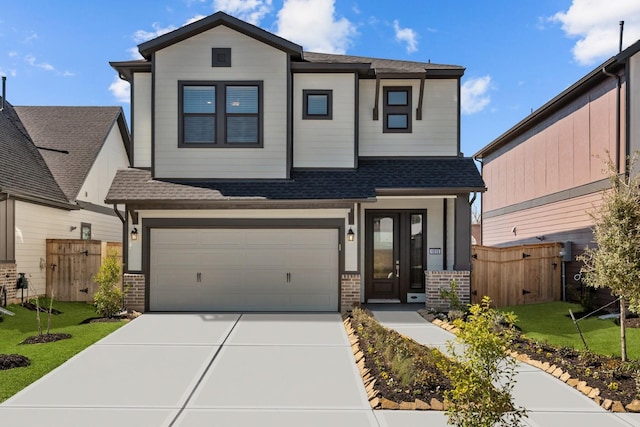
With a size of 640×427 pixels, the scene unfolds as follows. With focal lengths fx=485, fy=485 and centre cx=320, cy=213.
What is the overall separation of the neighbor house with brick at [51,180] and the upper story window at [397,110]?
9729 millimetres

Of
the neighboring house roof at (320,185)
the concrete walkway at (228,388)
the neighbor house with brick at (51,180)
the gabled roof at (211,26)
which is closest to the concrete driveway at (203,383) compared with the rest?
the concrete walkway at (228,388)

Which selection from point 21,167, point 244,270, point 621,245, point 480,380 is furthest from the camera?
point 21,167

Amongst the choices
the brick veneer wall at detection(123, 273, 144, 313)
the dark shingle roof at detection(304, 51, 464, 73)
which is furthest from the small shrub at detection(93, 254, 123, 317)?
the dark shingle roof at detection(304, 51, 464, 73)

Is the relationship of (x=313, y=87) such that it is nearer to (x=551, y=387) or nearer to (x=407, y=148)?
(x=407, y=148)

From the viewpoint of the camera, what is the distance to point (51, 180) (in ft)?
51.3

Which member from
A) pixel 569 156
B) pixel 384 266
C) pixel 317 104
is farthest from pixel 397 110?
pixel 569 156

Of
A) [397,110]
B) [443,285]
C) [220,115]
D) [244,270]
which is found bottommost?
[443,285]

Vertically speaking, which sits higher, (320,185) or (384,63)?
(384,63)

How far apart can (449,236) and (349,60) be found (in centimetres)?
578

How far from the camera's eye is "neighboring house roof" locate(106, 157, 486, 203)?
1129cm

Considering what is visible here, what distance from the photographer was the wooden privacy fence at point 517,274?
40.7 feet

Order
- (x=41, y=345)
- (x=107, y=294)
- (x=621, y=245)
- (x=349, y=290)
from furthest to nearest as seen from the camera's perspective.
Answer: (x=349, y=290) < (x=107, y=294) < (x=41, y=345) < (x=621, y=245)

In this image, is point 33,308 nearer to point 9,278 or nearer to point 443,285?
point 9,278

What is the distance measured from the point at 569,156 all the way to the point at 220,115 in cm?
998
